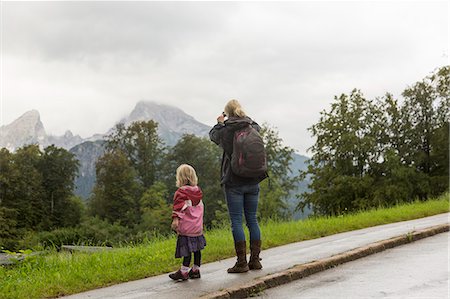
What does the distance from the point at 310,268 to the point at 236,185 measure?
1.43 m

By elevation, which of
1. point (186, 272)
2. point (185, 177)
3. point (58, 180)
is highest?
point (58, 180)

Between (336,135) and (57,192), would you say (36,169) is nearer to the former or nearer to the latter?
(57,192)

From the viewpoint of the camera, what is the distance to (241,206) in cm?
713

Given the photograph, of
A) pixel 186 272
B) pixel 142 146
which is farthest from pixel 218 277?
pixel 142 146

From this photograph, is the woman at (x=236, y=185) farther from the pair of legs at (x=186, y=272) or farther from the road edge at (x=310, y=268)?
the road edge at (x=310, y=268)

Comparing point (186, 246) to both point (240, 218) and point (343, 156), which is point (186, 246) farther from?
point (343, 156)

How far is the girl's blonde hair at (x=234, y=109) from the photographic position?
23.4ft

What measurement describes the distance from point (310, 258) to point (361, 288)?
1.92 m

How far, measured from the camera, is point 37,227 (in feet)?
191

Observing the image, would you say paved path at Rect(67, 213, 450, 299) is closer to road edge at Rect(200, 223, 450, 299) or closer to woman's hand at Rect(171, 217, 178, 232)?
road edge at Rect(200, 223, 450, 299)

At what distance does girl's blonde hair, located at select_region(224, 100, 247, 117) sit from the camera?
7.14 m

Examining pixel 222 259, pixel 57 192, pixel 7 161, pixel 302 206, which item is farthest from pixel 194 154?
pixel 222 259

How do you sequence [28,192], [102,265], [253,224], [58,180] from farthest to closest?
1. [58,180]
2. [28,192]
3. [102,265]
4. [253,224]

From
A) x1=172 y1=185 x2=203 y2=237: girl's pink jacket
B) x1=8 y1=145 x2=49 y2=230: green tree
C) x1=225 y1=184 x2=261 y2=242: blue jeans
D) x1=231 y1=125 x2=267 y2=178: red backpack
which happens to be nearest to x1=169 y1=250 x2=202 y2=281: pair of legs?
x1=172 y1=185 x2=203 y2=237: girl's pink jacket
